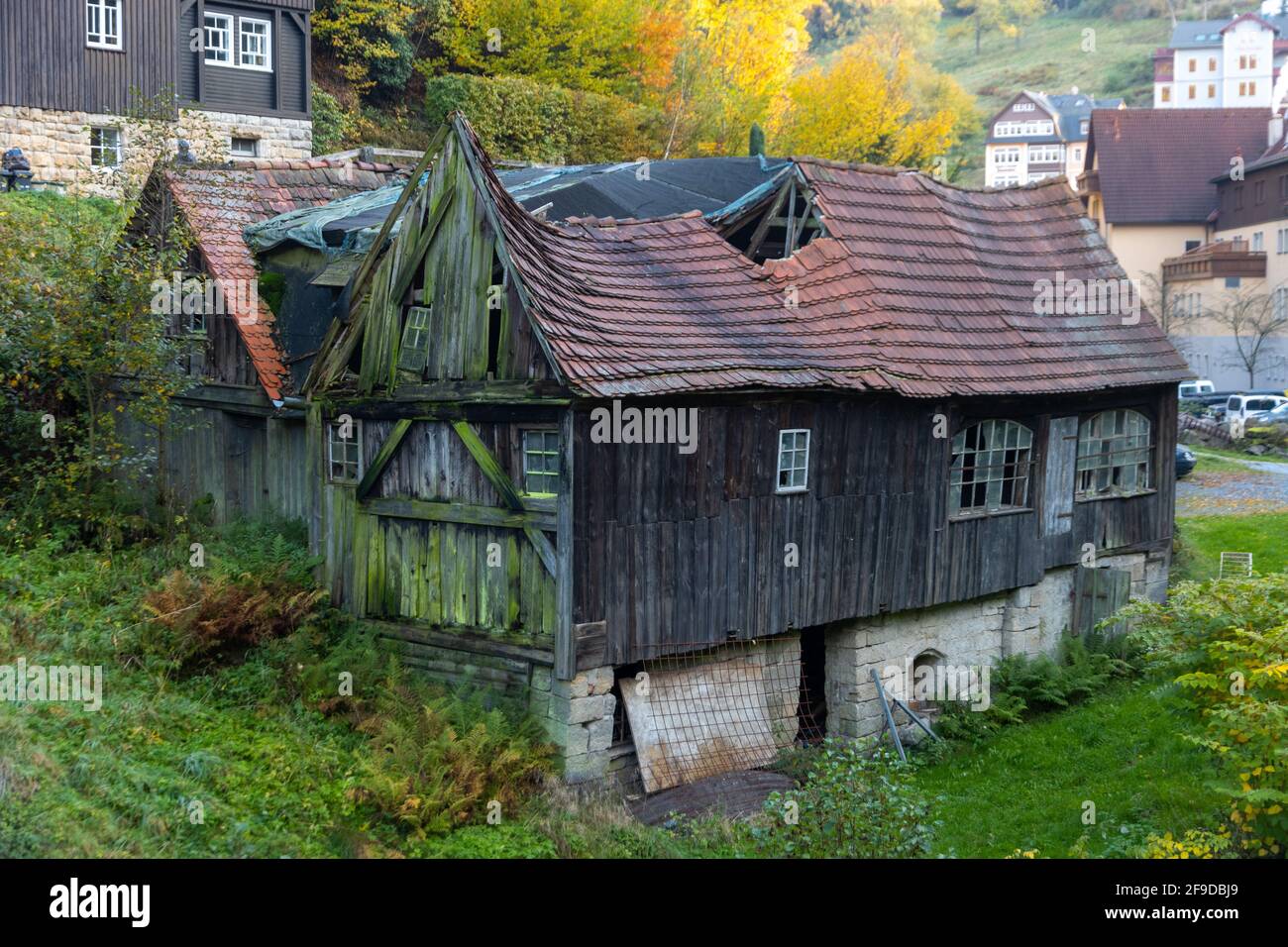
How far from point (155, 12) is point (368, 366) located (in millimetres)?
19370

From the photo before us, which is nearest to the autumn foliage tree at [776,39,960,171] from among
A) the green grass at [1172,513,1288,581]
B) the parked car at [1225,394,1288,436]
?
the parked car at [1225,394,1288,436]

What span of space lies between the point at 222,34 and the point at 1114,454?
2354 cm

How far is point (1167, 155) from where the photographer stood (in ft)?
188

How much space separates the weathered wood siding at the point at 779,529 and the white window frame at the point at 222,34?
73.9 ft

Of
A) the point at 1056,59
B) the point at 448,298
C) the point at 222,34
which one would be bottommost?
the point at 448,298

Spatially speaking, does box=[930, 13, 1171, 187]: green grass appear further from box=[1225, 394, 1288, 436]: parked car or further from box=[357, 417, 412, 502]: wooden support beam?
box=[357, 417, 412, 502]: wooden support beam

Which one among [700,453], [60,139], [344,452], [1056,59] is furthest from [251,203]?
[1056,59]

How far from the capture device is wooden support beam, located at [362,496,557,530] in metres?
13.5

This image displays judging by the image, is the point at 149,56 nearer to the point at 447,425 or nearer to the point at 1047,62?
the point at 447,425

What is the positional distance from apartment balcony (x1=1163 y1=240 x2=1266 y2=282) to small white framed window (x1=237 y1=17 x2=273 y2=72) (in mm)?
35702

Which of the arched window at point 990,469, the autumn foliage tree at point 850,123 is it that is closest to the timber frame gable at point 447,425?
the arched window at point 990,469

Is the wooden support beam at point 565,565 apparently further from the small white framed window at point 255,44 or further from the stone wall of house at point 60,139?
the small white framed window at point 255,44

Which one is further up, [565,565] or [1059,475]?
[1059,475]
